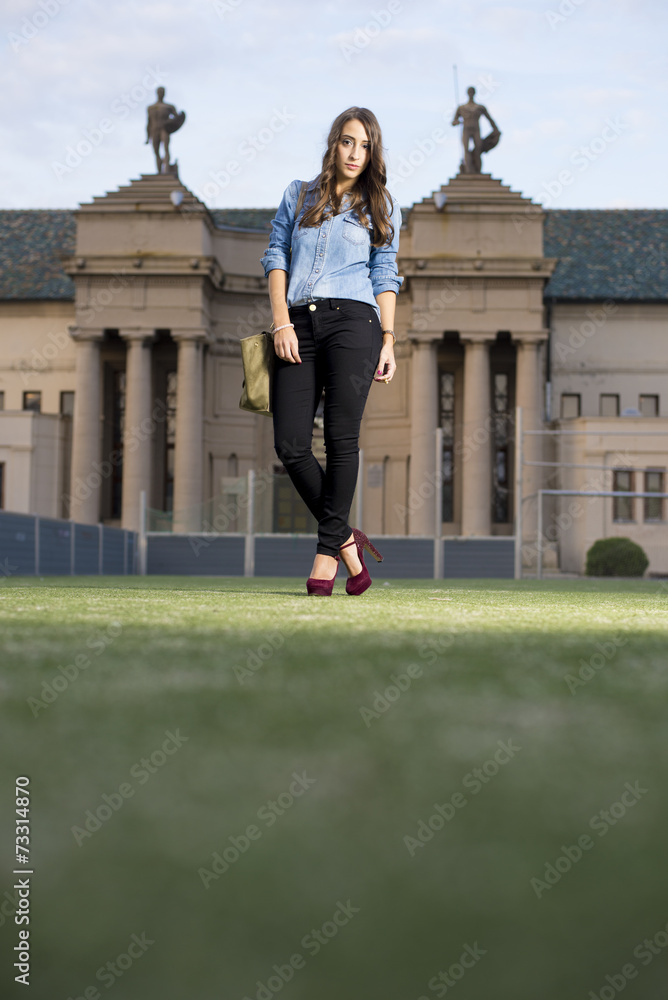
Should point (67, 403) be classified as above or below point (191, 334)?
below

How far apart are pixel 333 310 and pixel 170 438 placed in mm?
41182

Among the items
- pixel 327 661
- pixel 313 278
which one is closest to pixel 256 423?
pixel 313 278

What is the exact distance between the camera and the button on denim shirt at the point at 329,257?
5.48 meters

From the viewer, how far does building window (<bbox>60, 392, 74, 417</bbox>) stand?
47344 millimetres

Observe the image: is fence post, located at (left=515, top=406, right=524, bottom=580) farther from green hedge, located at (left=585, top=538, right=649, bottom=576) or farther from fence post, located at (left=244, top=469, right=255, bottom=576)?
green hedge, located at (left=585, top=538, right=649, bottom=576)

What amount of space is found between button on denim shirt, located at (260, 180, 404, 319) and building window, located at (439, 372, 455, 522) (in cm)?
3897

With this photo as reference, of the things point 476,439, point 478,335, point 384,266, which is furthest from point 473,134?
point 384,266

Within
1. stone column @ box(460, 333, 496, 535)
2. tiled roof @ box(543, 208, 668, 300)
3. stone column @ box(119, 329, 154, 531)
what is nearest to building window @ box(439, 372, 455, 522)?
stone column @ box(460, 333, 496, 535)

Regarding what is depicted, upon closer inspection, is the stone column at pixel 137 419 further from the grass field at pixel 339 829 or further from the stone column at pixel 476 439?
the grass field at pixel 339 829

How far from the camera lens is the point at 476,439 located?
42.8 m

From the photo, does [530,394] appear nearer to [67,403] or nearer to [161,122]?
[161,122]

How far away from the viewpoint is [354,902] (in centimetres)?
136

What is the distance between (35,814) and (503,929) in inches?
24.9

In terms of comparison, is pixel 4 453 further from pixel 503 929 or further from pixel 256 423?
pixel 503 929
